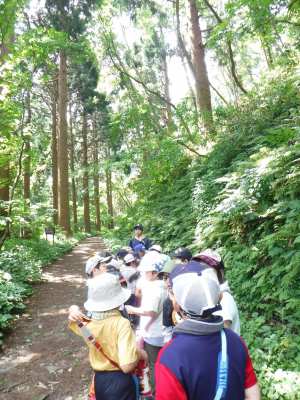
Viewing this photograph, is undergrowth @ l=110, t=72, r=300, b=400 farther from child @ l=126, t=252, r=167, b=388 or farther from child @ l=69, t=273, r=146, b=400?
child @ l=69, t=273, r=146, b=400

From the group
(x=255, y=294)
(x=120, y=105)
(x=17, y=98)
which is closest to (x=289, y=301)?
(x=255, y=294)

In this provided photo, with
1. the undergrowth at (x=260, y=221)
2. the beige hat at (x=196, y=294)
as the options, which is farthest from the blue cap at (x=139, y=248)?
the beige hat at (x=196, y=294)

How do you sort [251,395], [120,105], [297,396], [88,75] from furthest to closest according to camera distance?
[120,105]
[88,75]
[297,396]
[251,395]

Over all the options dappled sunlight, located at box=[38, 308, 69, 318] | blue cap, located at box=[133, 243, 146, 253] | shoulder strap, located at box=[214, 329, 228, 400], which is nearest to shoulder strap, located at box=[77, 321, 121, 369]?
shoulder strap, located at box=[214, 329, 228, 400]

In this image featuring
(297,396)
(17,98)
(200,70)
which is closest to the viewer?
(297,396)

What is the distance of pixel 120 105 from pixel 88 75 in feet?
12.8

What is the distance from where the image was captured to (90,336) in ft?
9.43

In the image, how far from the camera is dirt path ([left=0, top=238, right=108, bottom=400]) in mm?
5223

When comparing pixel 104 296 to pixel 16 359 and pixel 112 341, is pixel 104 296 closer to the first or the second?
pixel 112 341

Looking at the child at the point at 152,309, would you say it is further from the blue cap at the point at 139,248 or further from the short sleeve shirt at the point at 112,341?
the blue cap at the point at 139,248

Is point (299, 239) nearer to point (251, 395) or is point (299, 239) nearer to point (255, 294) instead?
point (255, 294)

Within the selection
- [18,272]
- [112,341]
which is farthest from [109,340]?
[18,272]

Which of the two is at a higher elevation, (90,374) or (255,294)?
(255,294)

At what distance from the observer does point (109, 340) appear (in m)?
2.91
